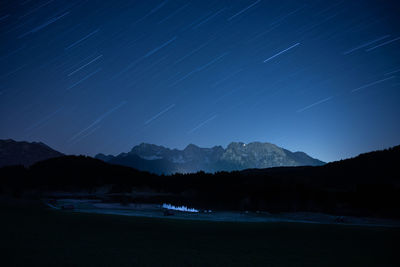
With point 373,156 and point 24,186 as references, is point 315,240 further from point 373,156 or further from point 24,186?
point 24,186

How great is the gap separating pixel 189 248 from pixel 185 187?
11098 centimetres

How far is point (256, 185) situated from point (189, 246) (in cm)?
7829

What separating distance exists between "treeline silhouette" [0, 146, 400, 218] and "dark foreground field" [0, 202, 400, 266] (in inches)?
1229

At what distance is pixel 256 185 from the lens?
8694 cm

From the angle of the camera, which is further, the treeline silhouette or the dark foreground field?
the treeline silhouette

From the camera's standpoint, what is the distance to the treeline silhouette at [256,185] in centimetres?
5178

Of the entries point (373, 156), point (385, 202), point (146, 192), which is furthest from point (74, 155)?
point (385, 202)

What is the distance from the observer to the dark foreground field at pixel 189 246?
9.10 m

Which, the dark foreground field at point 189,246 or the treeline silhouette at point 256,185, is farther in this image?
the treeline silhouette at point 256,185

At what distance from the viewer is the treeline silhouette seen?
5178cm

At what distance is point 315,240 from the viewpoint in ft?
43.7

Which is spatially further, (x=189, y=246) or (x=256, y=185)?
(x=256, y=185)

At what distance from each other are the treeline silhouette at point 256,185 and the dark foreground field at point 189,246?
3123 cm

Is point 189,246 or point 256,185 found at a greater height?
point 256,185
